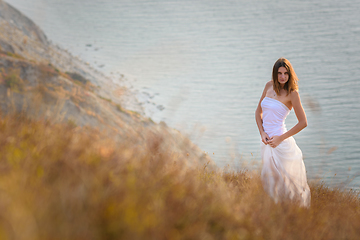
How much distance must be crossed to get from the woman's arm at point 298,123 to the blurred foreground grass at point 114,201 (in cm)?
97

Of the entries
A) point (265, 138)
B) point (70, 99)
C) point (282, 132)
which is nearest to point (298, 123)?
point (282, 132)

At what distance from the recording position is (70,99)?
227 inches

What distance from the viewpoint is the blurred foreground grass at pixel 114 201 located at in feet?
3.05

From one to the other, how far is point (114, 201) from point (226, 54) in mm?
12948

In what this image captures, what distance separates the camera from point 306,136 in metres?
8.54

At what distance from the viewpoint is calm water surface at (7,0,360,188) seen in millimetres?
9227

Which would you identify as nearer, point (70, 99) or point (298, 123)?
point (298, 123)

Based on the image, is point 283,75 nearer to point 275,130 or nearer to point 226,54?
point 275,130

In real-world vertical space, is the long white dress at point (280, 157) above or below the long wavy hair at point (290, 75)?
below

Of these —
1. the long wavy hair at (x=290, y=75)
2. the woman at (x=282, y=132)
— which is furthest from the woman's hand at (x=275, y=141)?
the long wavy hair at (x=290, y=75)

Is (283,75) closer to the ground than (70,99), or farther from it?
farther from it

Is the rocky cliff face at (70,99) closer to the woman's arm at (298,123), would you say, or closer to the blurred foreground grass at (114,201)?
the blurred foreground grass at (114,201)

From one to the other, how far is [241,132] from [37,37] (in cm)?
1366

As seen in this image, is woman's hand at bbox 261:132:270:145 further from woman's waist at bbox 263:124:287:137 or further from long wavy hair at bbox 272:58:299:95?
long wavy hair at bbox 272:58:299:95
